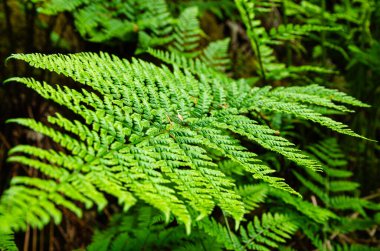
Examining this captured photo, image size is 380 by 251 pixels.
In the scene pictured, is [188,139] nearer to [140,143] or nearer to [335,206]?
[140,143]

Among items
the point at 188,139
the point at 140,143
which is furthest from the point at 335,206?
the point at 140,143

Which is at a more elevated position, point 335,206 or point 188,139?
point 188,139

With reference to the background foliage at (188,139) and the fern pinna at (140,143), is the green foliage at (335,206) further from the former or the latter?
the fern pinna at (140,143)

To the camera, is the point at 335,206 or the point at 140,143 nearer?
the point at 140,143

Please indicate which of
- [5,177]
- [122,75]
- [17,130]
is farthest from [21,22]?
[122,75]

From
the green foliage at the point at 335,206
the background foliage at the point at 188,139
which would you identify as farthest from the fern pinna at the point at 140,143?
the green foliage at the point at 335,206

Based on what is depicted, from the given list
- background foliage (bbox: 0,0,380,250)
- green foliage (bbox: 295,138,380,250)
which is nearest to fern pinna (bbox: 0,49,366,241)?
background foliage (bbox: 0,0,380,250)

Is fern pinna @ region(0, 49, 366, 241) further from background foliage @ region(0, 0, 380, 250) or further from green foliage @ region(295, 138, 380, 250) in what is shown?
green foliage @ region(295, 138, 380, 250)
